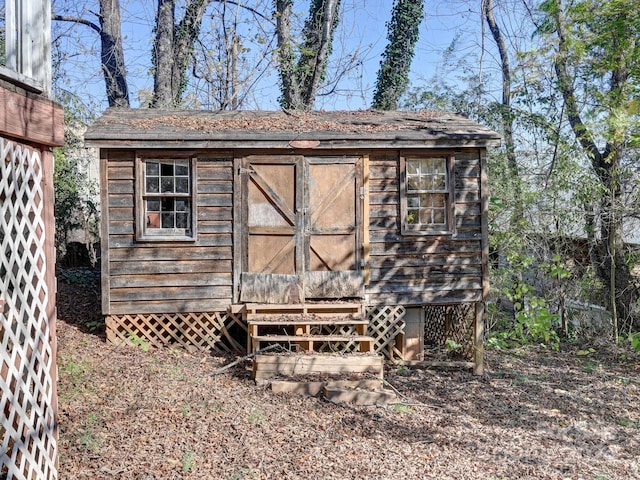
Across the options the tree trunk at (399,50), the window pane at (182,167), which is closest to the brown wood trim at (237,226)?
the window pane at (182,167)

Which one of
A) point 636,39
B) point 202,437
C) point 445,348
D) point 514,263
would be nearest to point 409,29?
point 636,39

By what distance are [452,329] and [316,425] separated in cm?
495

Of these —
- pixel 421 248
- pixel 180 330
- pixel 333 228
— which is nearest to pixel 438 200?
pixel 421 248

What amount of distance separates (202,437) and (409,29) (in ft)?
47.3

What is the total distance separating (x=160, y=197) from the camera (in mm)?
8344

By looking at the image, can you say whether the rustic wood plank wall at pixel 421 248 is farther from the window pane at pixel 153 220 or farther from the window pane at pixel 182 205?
the window pane at pixel 153 220

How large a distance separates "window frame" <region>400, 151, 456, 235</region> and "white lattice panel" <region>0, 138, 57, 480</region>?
19.3ft

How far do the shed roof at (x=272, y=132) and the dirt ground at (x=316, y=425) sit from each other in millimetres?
3272

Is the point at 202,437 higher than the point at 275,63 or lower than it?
lower

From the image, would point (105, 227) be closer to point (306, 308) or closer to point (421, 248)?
point (306, 308)

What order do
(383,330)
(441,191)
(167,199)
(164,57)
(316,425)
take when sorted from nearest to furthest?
(316,425), (167,199), (441,191), (383,330), (164,57)

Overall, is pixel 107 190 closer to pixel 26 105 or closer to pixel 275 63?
pixel 26 105

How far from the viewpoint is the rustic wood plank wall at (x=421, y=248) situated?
28.6 ft

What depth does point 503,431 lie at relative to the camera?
20.8 feet
